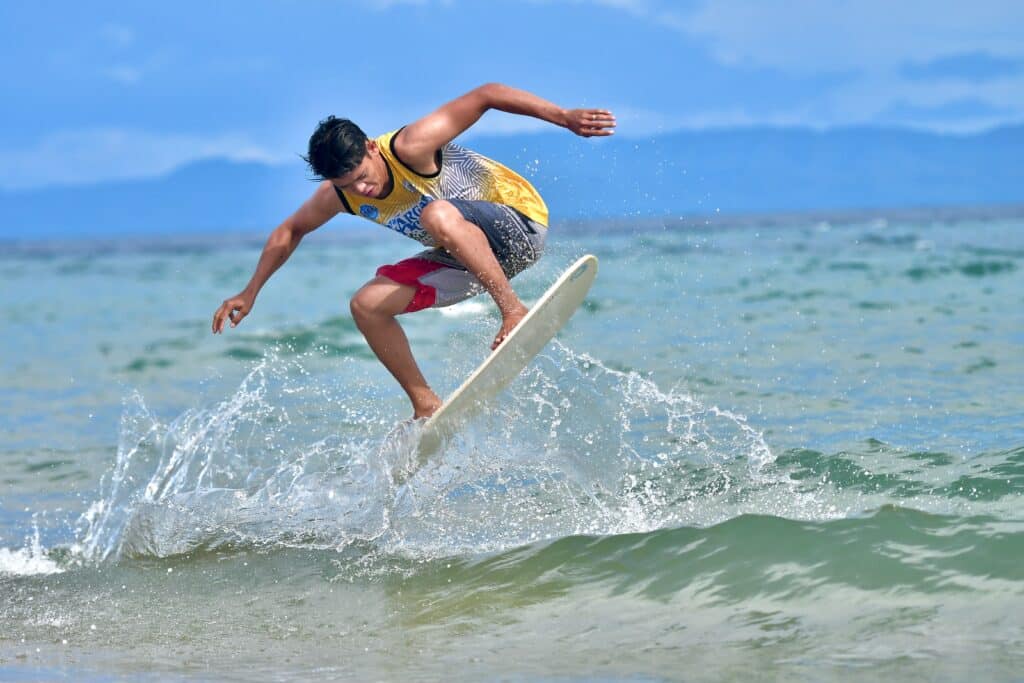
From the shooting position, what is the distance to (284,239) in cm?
708

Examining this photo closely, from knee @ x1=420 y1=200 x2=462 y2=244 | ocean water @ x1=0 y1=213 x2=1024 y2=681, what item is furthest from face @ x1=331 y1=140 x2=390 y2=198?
ocean water @ x1=0 y1=213 x2=1024 y2=681

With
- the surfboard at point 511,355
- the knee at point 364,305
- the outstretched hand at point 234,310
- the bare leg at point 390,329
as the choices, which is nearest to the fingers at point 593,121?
the surfboard at point 511,355

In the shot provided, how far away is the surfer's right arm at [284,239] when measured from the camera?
697 cm

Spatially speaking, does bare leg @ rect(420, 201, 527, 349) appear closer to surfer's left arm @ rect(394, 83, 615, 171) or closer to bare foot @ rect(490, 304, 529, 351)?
bare foot @ rect(490, 304, 529, 351)

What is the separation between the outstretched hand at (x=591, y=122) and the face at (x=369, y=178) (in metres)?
1.03

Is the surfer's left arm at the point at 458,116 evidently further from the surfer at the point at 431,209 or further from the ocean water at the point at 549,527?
the ocean water at the point at 549,527

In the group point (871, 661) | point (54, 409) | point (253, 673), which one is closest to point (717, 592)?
point (871, 661)

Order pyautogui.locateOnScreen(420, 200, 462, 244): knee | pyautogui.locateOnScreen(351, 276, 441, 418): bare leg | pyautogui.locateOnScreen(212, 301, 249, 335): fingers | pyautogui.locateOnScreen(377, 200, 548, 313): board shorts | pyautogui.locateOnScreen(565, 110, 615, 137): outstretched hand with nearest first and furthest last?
1. pyautogui.locateOnScreen(565, 110, 615, 137): outstretched hand
2. pyautogui.locateOnScreen(420, 200, 462, 244): knee
3. pyautogui.locateOnScreen(377, 200, 548, 313): board shorts
4. pyautogui.locateOnScreen(351, 276, 441, 418): bare leg
5. pyautogui.locateOnScreen(212, 301, 249, 335): fingers

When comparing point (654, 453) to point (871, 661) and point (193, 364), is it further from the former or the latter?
point (193, 364)

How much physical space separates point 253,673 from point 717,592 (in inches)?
83.0

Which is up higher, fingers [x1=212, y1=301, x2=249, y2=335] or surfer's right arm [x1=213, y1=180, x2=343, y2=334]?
surfer's right arm [x1=213, y1=180, x2=343, y2=334]

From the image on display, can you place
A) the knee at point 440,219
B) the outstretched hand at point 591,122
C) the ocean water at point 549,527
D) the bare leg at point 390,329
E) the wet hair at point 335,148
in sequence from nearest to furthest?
1. the ocean water at point 549,527
2. the outstretched hand at point 591,122
3. the wet hair at point 335,148
4. the knee at point 440,219
5. the bare leg at point 390,329

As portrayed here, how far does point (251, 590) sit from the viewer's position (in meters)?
6.42

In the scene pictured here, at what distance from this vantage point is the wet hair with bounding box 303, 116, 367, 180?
20.4 ft
